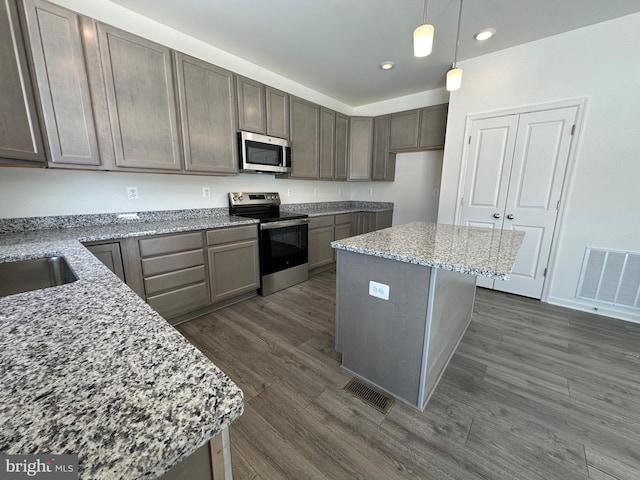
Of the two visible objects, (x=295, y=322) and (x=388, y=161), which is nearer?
(x=295, y=322)

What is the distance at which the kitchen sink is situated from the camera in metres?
1.22

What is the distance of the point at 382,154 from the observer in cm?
425

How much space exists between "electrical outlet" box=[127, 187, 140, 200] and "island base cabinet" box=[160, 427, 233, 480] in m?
2.61

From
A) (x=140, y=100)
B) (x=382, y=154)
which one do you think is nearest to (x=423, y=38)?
(x=140, y=100)

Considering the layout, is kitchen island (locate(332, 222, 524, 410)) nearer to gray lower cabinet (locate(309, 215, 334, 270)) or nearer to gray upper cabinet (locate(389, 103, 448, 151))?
gray lower cabinet (locate(309, 215, 334, 270))

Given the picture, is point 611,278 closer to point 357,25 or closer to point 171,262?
point 357,25

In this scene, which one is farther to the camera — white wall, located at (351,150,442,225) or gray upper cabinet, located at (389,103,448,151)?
white wall, located at (351,150,442,225)

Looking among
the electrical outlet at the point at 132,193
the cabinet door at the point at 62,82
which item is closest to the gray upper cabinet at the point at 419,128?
the electrical outlet at the point at 132,193

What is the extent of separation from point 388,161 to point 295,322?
3.08 meters

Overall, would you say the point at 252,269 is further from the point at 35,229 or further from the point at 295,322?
the point at 35,229

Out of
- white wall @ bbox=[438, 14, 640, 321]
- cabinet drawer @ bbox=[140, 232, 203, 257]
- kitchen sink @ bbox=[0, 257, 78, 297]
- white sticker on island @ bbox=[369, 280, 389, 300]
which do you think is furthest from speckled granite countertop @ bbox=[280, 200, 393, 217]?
kitchen sink @ bbox=[0, 257, 78, 297]

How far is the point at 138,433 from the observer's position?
1.20 feet

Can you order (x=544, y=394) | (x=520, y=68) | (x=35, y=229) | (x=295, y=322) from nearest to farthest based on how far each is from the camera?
1. (x=544, y=394)
2. (x=35, y=229)
3. (x=295, y=322)
4. (x=520, y=68)

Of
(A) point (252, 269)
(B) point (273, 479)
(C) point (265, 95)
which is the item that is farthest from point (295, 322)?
(C) point (265, 95)
